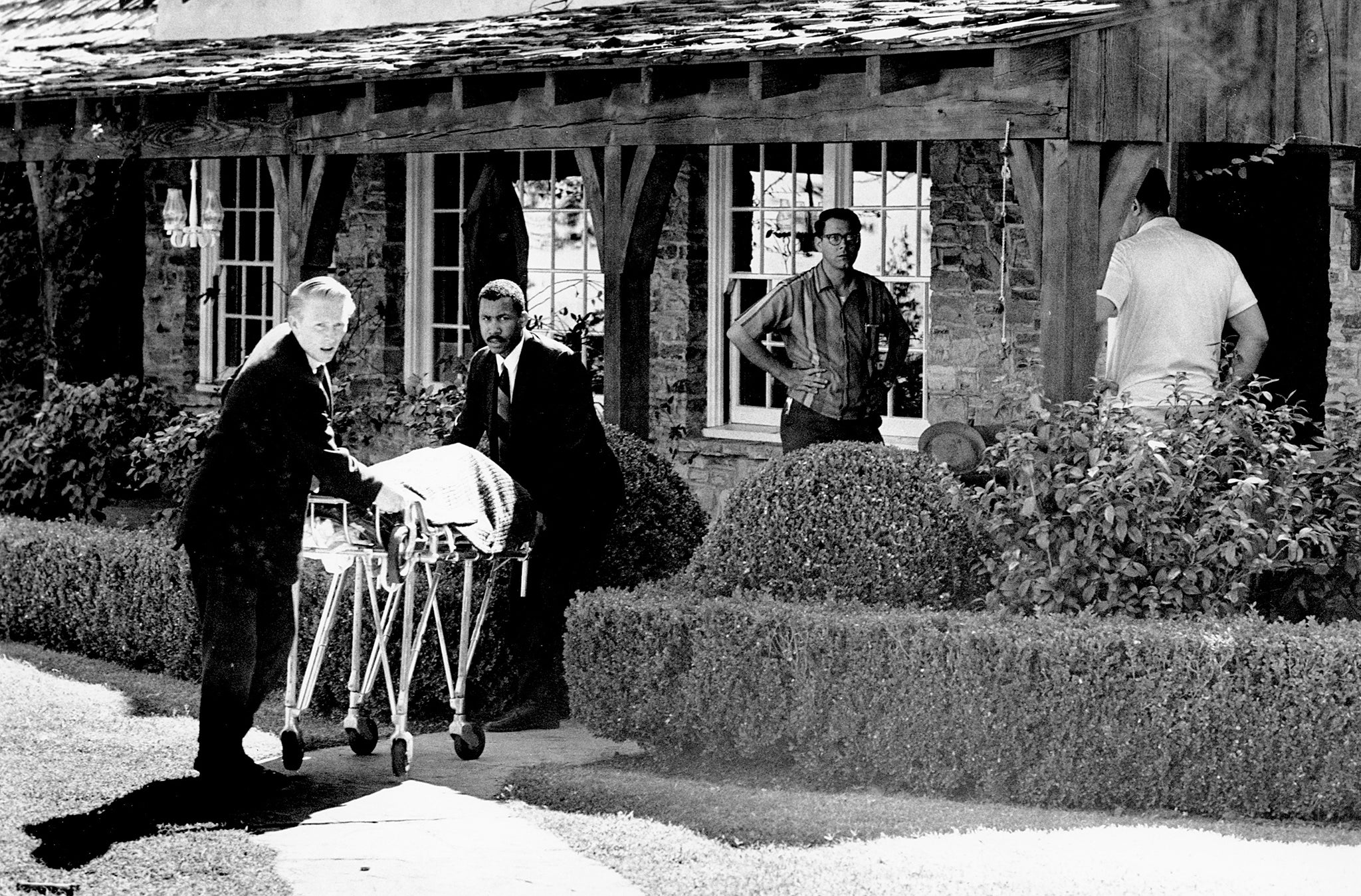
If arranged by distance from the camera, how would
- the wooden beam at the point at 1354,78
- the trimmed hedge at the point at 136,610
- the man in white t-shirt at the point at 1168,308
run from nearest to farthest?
1. the man in white t-shirt at the point at 1168,308
2. the trimmed hedge at the point at 136,610
3. the wooden beam at the point at 1354,78

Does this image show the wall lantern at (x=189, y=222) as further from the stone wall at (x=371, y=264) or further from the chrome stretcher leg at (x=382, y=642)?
the chrome stretcher leg at (x=382, y=642)

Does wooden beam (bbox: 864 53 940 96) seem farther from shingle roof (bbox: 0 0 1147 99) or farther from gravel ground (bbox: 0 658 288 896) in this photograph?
gravel ground (bbox: 0 658 288 896)

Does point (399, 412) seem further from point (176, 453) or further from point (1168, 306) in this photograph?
point (1168, 306)

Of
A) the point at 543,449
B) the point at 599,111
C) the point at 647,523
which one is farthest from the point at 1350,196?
the point at 543,449

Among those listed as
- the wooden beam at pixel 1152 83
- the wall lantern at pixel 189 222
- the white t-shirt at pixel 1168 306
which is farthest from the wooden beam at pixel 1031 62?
the wall lantern at pixel 189 222

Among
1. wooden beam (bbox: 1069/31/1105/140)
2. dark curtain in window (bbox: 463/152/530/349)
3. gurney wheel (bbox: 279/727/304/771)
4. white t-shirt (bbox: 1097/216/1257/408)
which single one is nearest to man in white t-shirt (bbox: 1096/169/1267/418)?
white t-shirt (bbox: 1097/216/1257/408)

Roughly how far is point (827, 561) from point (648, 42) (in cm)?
324

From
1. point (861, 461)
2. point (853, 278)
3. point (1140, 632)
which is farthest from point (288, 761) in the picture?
point (853, 278)

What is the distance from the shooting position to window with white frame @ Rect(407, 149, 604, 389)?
1395 centimetres

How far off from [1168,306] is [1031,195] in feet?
3.03

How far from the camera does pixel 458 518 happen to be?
778cm

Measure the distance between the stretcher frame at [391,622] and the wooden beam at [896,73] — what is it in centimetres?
267

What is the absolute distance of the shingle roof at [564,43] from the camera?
877cm

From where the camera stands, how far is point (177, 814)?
7.27 m
